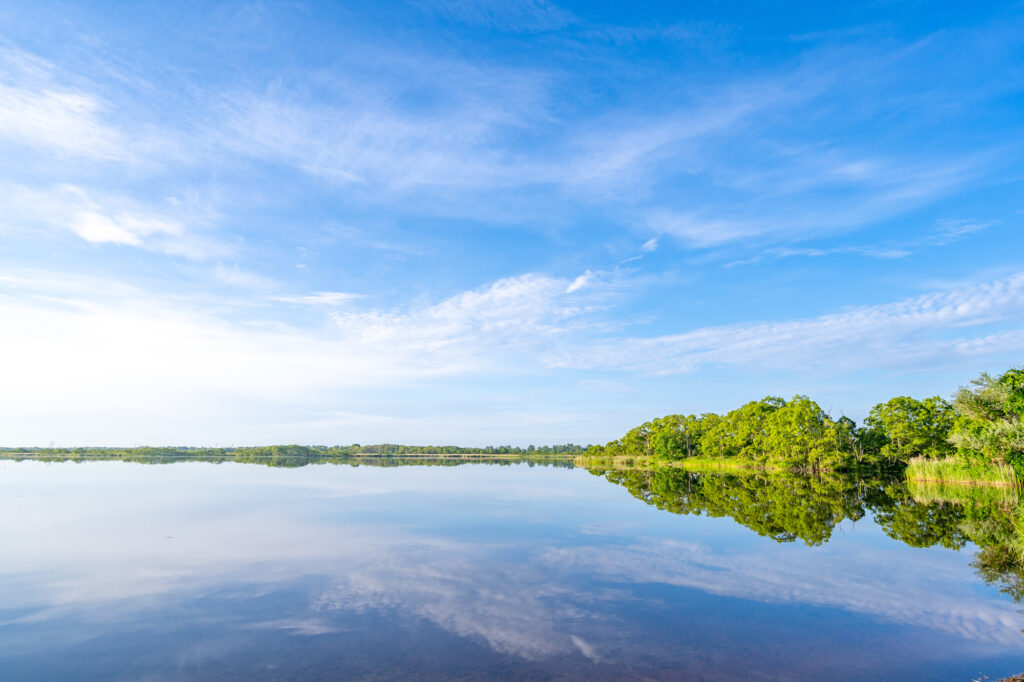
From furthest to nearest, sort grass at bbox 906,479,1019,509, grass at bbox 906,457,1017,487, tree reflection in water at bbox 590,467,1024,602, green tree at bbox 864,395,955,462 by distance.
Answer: green tree at bbox 864,395,955,462
grass at bbox 906,457,1017,487
grass at bbox 906,479,1019,509
tree reflection in water at bbox 590,467,1024,602

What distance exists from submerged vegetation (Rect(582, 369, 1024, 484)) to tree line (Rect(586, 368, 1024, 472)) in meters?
0.09

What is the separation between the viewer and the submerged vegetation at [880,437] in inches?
1347

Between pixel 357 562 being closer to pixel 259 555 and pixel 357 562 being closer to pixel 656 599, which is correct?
pixel 259 555

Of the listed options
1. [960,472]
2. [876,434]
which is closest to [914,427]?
[876,434]

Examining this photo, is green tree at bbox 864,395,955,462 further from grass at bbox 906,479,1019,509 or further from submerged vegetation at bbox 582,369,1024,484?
grass at bbox 906,479,1019,509

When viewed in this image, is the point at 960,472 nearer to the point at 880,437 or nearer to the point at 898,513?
the point at 898,513

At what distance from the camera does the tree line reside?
110 ft

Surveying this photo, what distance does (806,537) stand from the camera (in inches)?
887

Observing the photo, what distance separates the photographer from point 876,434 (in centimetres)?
6581

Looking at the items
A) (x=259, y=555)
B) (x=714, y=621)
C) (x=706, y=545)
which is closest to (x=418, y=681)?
(x=714, y=621)

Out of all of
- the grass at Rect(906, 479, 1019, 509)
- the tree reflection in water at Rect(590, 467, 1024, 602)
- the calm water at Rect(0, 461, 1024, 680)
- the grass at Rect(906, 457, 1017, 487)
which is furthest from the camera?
the grass at Rect(906, 457, 1017, 487)

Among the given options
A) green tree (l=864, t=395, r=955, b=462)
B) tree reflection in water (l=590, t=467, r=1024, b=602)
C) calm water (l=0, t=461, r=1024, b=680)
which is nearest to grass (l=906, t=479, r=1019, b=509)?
tree reflection in water (l=590, t=467, r=1024, b=602)

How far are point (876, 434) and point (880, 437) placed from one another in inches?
23.3

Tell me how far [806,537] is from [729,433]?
74029 mm
